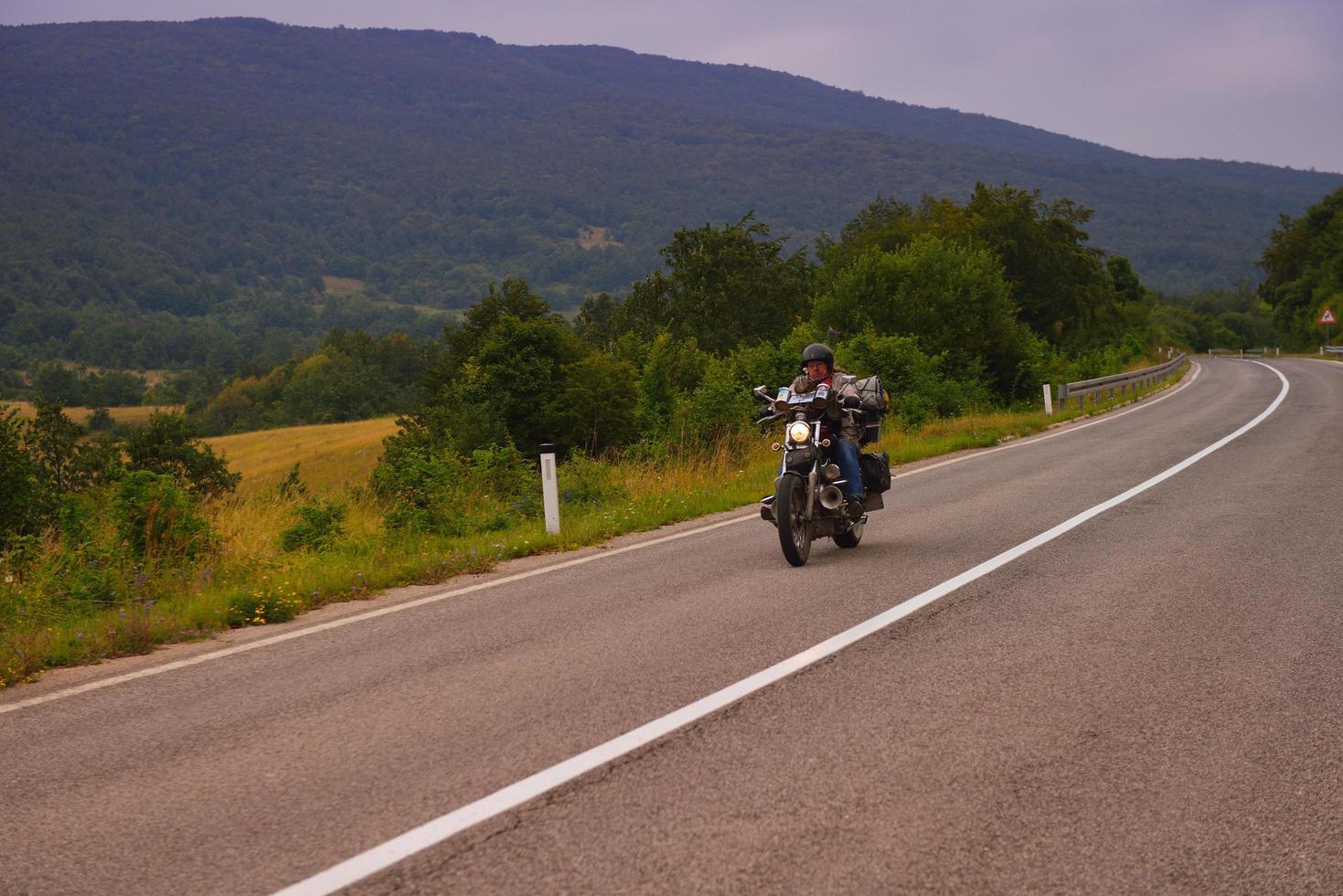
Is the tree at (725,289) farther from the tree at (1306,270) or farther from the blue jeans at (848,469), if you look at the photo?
the blue jeans at (848,469)

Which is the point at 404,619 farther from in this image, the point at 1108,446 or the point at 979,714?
the point at 1108,446

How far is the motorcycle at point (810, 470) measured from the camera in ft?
30.3

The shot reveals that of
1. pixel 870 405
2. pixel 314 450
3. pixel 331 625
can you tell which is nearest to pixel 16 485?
pixel 331 625

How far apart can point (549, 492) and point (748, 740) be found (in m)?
7.05

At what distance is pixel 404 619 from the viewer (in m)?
7.77

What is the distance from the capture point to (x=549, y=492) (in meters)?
11.6

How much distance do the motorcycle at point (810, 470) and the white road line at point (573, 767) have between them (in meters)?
1.45

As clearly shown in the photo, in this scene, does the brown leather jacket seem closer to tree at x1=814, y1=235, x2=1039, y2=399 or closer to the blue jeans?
the blue jeans

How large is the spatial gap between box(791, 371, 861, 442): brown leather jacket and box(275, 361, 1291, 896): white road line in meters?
1.91

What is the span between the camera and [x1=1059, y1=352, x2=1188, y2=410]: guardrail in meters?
30.0

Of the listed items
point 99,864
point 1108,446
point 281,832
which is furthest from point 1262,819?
point 1108,446

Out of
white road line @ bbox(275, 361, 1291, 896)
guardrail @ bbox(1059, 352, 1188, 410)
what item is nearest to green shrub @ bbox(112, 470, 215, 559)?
white road line @ bbox(275, 361, 1291, 896)

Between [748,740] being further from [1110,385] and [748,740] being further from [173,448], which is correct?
[173,448]

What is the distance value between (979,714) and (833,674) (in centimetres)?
88
